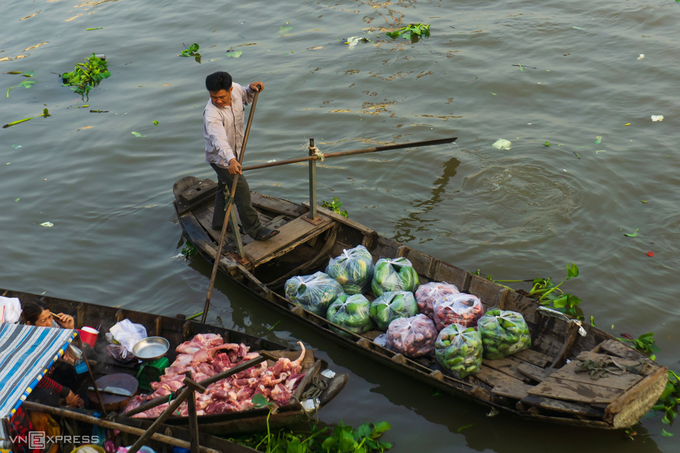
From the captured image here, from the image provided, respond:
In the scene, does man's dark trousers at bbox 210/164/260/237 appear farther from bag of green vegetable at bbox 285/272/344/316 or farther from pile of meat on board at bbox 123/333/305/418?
pile of meat on board at bbox 123/333/305/418

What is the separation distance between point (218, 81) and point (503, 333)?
402cm

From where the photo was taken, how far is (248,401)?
4.74 meters

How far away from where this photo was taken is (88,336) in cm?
553

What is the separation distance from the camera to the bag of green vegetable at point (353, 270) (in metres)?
6.04

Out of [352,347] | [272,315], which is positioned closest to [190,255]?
[272,315]

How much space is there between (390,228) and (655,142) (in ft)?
15.4

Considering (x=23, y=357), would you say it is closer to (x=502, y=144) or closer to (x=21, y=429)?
(x=21, y=429)

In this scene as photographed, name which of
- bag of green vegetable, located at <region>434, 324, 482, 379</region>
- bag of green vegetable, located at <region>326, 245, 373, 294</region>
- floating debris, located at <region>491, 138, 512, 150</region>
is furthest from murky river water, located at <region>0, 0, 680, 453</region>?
bag of green vegetable, located at <region>326, 245, 373, 294</region>

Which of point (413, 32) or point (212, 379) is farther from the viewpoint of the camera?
point (413, 32)

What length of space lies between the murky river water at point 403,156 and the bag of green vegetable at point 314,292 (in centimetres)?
57

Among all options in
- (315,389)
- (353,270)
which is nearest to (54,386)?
(315,389)

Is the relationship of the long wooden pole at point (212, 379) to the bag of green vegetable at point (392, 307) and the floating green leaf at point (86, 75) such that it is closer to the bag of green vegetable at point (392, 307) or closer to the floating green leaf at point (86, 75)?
the bag of green vegetable at point (392, 307)

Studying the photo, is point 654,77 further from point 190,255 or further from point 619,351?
point 190,255

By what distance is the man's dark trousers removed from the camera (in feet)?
21.2
